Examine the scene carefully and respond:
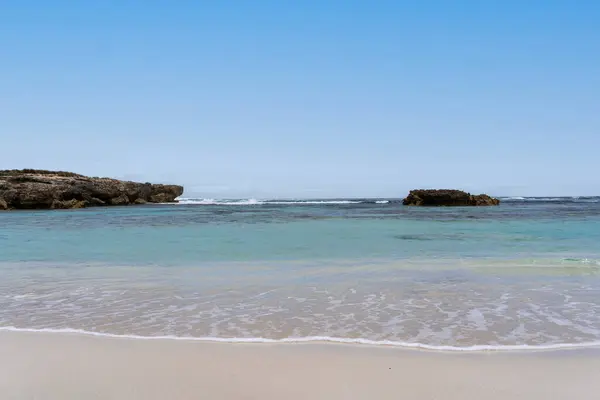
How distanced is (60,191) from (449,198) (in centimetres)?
4516

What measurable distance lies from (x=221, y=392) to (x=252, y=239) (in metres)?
12.3

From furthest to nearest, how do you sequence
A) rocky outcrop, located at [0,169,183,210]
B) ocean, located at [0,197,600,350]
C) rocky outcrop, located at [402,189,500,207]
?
rocky outcrop, located at [402,189,500,207] < rocky outcrop, located at [0,169,183,210] < ocean, located at [0,197,600,350]

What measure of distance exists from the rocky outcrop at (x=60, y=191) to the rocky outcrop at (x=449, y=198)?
39620mm

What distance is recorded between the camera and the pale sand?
3.38 m

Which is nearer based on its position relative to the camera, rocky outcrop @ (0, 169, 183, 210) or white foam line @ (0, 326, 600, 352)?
white foam line @ (0, 326, 600, 352)

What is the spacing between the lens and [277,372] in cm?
377

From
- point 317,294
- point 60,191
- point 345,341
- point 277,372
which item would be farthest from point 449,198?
point 277,372

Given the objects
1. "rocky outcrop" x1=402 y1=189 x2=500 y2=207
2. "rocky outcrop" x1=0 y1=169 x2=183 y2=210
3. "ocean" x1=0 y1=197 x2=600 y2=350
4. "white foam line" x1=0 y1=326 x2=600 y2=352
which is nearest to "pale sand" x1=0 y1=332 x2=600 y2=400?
"white foam line" x1=0 y1=326 x2=600 y2=352

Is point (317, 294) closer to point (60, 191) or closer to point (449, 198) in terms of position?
point (449, 198)

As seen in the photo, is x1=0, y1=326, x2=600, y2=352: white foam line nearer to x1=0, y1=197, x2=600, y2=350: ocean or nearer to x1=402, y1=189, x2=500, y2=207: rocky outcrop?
x1=0, y1=197, x2=600, y2=350: ocean

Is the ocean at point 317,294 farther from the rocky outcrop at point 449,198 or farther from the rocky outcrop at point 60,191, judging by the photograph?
the rocky outcrop at point 60,191

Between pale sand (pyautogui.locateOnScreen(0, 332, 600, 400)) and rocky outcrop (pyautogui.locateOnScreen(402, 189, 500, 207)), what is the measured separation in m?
51.4

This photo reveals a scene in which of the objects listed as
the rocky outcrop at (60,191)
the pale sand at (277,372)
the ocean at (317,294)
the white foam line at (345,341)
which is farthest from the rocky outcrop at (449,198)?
the pale sand at (277,372)

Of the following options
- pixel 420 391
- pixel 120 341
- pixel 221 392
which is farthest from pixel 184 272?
pixel 420 391
